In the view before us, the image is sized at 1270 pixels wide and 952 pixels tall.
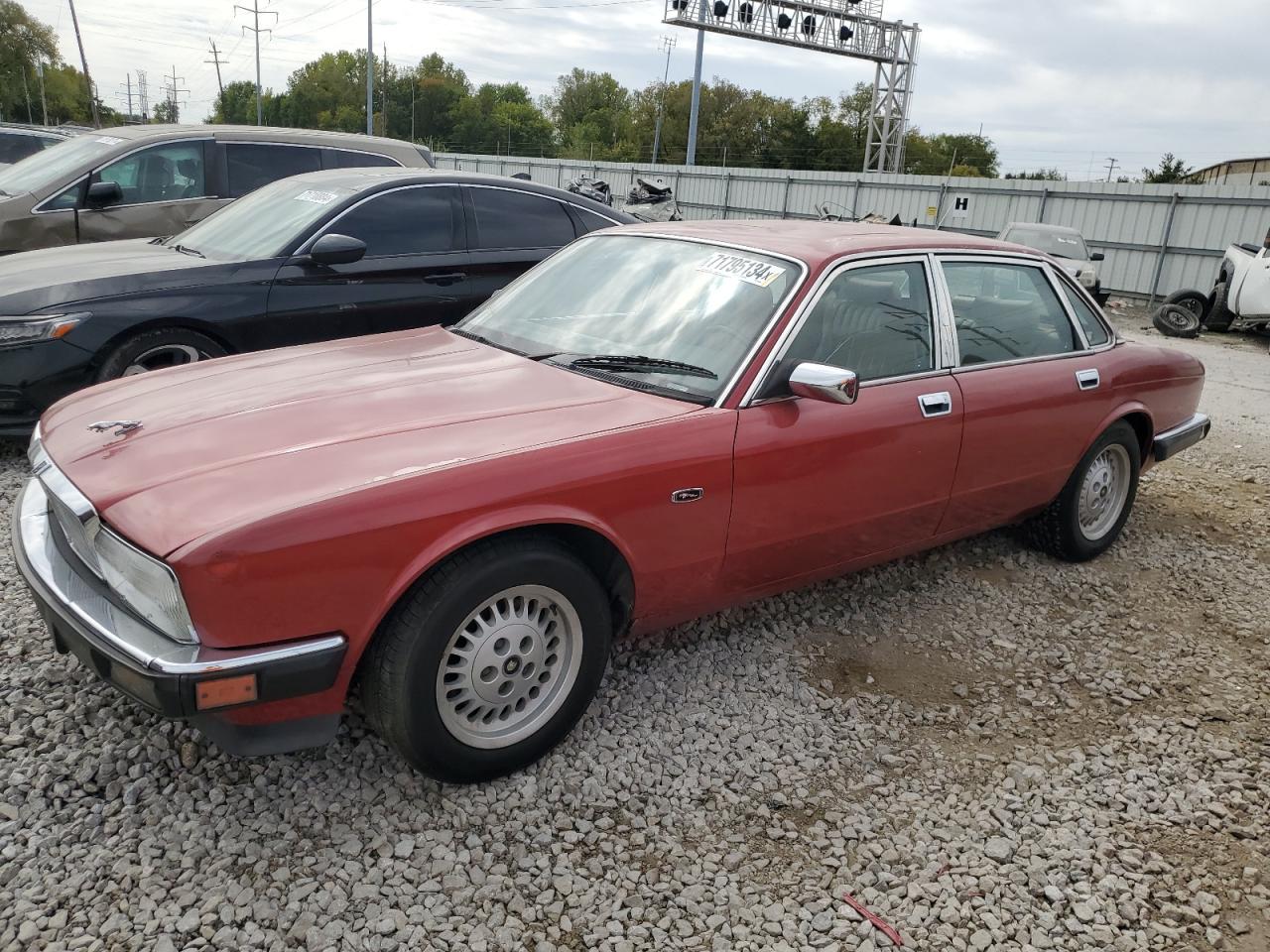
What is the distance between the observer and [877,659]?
372 centimetres

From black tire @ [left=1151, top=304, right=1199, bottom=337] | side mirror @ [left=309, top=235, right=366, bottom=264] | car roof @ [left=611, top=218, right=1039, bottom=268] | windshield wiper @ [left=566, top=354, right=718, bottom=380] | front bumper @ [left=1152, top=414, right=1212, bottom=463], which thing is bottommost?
black tire @ [left=1151, top=304, right=1199, bottom=337]

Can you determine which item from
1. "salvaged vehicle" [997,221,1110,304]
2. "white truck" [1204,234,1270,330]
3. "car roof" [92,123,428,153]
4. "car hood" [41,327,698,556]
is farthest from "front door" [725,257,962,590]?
"salvaged vehicle" [997,221,1110,304]

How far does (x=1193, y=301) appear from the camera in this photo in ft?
50.0

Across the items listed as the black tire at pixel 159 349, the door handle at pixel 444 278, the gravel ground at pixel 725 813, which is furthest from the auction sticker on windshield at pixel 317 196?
the gravel ground at pixel 725 813

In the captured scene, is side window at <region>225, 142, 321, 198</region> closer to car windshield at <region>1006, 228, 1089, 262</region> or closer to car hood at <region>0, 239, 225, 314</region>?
car hood at <region>0, 239, 225, 314</region>

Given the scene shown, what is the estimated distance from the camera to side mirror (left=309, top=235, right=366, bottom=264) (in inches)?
200

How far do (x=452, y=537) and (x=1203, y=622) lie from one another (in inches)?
142

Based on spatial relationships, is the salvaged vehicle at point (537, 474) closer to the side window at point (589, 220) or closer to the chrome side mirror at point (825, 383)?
the chrome side mirror at point (825, 383)

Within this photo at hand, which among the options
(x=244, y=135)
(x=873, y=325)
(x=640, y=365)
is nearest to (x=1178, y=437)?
(x=873, y=325)

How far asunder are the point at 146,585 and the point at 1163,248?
68.1ft

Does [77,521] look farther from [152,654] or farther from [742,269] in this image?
[742,269]

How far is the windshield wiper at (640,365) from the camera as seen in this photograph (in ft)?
10.3

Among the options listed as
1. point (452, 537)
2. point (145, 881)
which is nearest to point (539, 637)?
point (452, 537)

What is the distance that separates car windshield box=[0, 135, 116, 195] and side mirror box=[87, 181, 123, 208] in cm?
22
